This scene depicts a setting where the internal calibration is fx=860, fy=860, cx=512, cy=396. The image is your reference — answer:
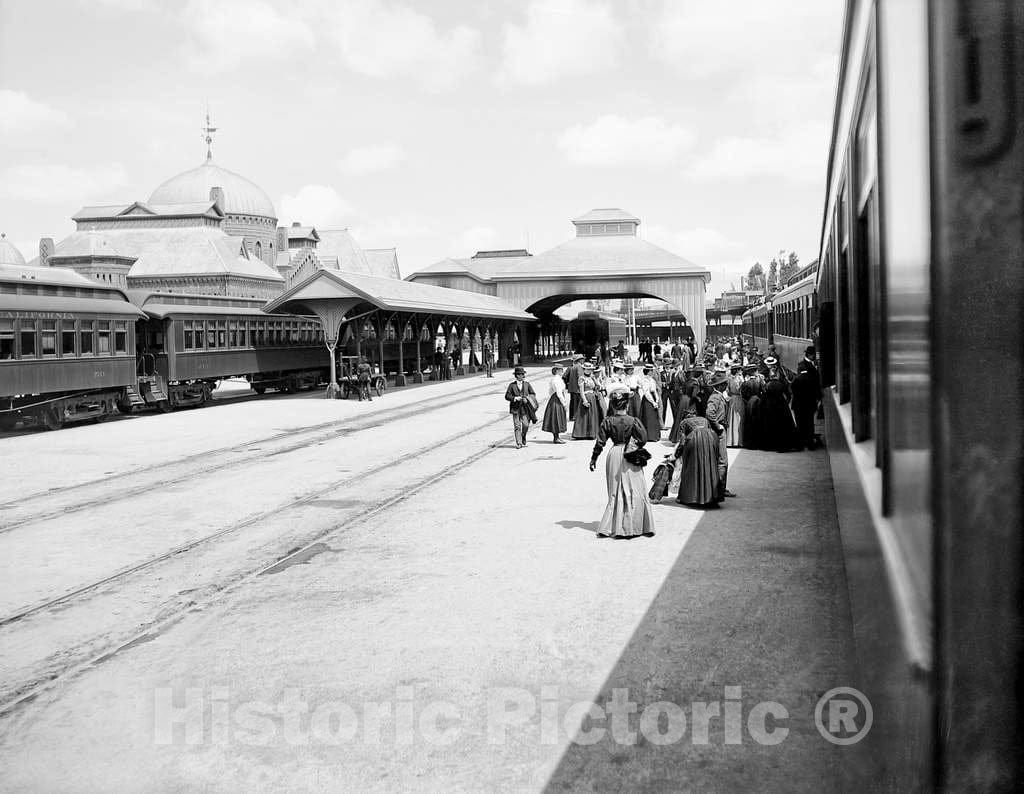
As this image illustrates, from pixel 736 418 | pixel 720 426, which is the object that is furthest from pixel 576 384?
pixel 720 426

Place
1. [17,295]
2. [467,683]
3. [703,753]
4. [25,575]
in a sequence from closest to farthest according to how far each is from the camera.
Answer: [703,753] → [467,683] → [25,575] → [17,295]

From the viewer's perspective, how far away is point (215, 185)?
87.5 m

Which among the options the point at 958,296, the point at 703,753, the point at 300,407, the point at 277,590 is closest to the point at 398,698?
the point at 703,753

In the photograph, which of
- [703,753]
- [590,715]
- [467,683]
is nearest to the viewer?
[703,753]

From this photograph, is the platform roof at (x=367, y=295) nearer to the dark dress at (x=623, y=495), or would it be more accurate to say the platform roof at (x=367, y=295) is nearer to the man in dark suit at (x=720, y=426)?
the man in dark suit at (x=720, y=426)

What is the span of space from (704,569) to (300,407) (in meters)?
18.9

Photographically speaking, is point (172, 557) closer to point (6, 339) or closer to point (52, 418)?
point (6, 339)

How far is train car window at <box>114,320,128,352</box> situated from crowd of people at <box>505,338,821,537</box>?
36.9ft

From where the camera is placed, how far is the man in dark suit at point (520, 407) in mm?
15281

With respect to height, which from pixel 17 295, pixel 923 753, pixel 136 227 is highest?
pixel 136 227

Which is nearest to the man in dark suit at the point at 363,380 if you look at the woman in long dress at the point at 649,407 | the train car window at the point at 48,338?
the train car window at the point at 48,338

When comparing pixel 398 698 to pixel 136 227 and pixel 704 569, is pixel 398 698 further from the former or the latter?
pixel 136 227

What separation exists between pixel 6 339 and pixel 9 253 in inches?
2723

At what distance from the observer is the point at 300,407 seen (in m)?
24.4
